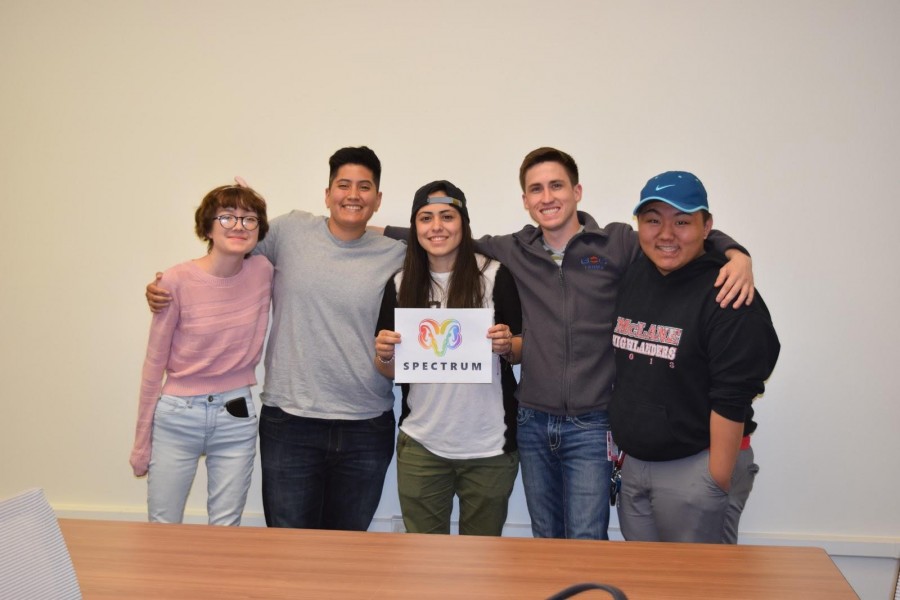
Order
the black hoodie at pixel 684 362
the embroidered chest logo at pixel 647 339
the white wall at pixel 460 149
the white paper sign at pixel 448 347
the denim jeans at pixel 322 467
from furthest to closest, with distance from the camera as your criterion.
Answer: the white wall at pixel 460 149 → the denim jeans at pixel 322 467 → the white paper sign at pixel 448 347 → the embroidered chest logo at pixel 647 339 → the black hoodie at pixel 684 362

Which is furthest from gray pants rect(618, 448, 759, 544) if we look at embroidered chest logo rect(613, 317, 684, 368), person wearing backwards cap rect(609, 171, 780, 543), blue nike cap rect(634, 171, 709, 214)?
blue nike cap rect(634, 171, 709, 214)

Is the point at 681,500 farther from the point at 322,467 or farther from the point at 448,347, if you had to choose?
the point at 322,467

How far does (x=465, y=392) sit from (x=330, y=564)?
100cm

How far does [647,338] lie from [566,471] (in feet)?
2.22

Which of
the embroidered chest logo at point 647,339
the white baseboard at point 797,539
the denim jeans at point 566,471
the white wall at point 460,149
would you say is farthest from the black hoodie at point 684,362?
the white baseboard at point 797,539

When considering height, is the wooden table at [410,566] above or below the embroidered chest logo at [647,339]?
below

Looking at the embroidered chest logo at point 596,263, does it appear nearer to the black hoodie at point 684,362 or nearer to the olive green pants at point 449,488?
the black hoodie at point 684,362

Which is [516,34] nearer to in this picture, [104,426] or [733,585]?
[733,585]

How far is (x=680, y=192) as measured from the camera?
2139 millimetres

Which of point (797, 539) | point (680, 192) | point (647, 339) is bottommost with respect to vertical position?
point (797, 539)

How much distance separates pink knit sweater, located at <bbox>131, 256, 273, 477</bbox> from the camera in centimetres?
255

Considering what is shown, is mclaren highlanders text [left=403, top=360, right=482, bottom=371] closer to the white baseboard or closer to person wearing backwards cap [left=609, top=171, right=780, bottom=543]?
person wearing backwards cap [left=609, top=171, right=780, bottom=543]

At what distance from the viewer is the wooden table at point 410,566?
1467 millimetres

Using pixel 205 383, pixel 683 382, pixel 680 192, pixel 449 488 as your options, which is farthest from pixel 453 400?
pixel 680 192
